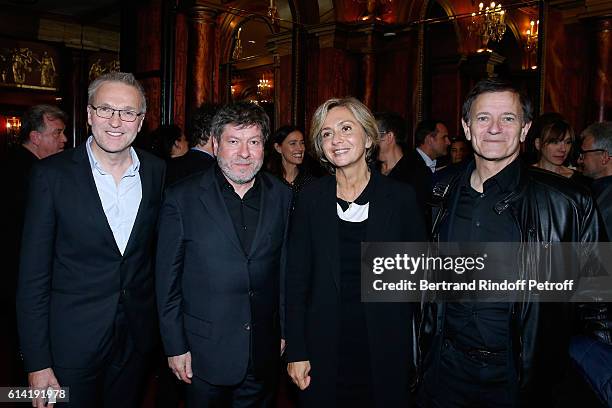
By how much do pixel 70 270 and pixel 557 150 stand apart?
3.47m

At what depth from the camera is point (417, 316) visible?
2312 millimetres

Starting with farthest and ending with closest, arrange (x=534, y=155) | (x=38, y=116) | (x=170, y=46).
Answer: (x=170, y=46)
(x=534, y=155)
(x=38, y=116)

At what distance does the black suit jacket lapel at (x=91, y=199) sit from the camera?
7.21ft

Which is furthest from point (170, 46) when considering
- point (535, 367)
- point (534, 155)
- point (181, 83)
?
point (535, 367)

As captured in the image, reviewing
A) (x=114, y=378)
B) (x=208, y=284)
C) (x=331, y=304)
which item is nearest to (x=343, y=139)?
(x=331, y=304)

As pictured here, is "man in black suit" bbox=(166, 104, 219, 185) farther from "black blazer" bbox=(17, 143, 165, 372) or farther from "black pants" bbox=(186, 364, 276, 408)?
"black pants" bbox=(186, 364, 276, 408)

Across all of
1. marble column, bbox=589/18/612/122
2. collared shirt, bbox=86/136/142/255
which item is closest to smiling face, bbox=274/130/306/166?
collared shirt, bbox=86/136/142/255

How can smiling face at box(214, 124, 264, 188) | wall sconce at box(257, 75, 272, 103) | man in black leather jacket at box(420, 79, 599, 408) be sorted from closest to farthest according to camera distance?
man in black leather jacket at box(420, 79, 599, 408), smiling face at box(214, 124, 264, 188), wall sconce at box(257, 75, 272, 103)

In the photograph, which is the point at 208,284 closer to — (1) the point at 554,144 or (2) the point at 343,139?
(2) the point at 343,139

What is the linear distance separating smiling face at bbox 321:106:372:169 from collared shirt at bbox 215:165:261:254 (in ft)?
1.35

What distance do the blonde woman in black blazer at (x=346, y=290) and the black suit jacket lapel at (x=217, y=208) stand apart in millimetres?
263

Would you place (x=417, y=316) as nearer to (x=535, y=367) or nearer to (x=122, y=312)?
(x=535, y=367)

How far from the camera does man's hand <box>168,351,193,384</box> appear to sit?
2305mm

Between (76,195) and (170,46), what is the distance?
17.9 feet
